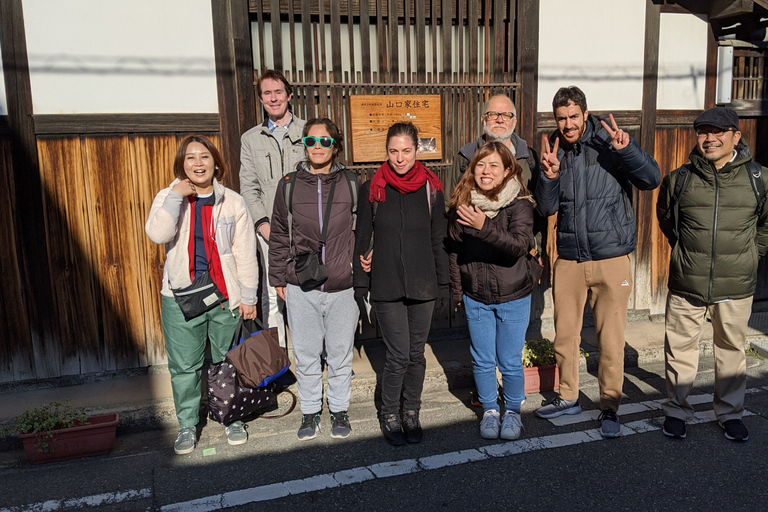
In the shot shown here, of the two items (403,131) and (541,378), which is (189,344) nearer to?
(403,131)

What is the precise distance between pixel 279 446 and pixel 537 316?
319 centimetres

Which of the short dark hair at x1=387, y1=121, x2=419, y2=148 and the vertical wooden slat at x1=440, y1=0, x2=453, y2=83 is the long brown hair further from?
the vertical wooden slat at x1=440, y1=0, x2=453, y2=83

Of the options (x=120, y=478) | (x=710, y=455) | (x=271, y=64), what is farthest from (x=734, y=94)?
(x=120, y=478)

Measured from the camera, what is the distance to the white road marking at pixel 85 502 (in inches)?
136

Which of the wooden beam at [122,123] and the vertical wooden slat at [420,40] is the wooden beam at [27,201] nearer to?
the wooden beam at [122,123]

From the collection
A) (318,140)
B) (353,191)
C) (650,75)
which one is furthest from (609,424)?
(650,75)

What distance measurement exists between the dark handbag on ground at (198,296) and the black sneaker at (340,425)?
1152 millimetres

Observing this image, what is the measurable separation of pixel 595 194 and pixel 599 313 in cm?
84

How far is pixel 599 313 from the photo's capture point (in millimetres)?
4246

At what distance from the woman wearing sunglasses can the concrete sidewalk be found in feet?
2.59

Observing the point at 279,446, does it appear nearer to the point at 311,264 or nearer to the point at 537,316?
the point at 311,264

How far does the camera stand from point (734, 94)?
21.5 ft

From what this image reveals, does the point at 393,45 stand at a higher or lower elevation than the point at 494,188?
higher

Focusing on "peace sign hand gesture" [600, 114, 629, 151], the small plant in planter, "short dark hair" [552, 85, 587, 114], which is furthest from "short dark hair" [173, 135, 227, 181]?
"peace sign hand gesture" [600, 114, 629, 151]
